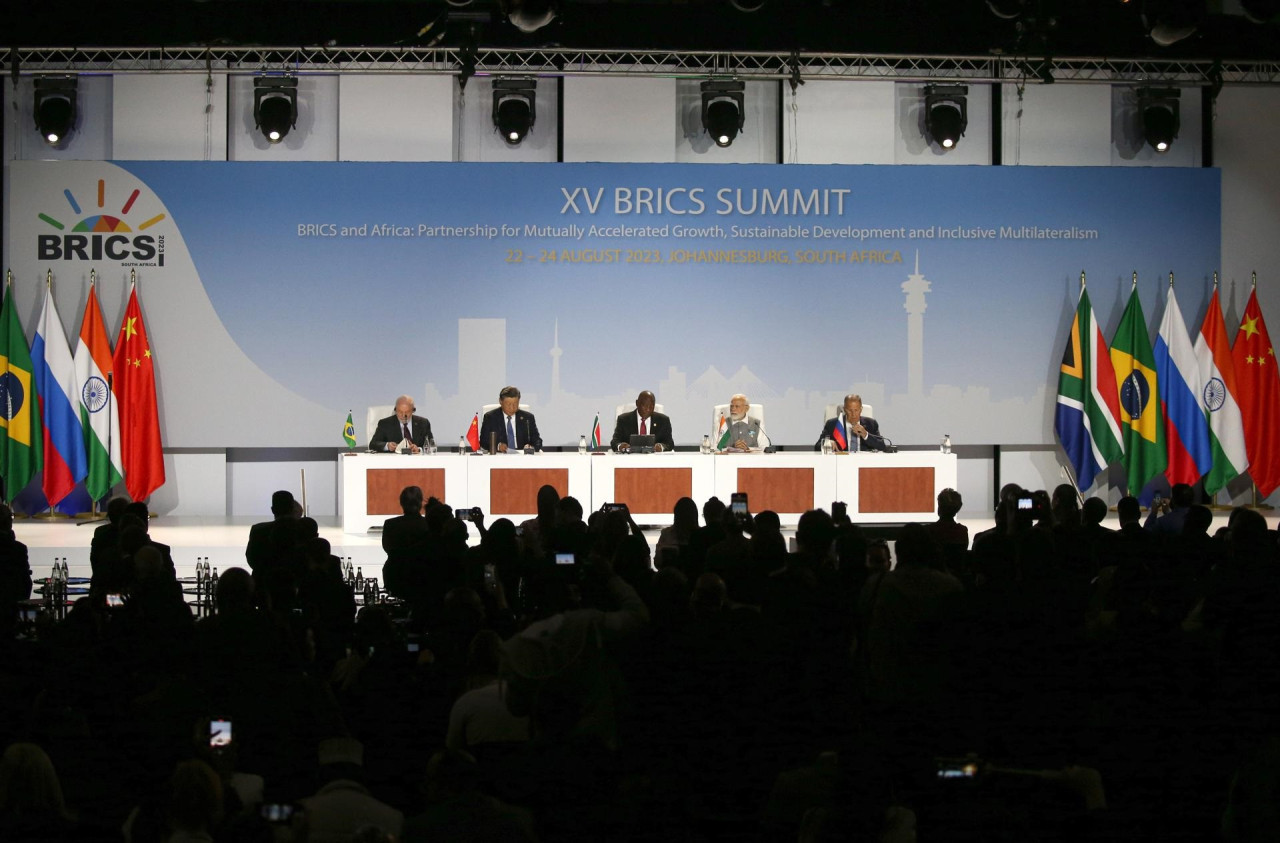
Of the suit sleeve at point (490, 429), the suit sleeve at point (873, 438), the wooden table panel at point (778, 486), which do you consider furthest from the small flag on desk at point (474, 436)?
the suit sleeve at point (873, 438)

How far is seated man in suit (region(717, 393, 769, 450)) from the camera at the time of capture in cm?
1205

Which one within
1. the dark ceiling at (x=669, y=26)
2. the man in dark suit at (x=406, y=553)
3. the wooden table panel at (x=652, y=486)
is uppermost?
the dark ceiling at (x=669, y=26)

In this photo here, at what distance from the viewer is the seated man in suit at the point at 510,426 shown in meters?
11.9

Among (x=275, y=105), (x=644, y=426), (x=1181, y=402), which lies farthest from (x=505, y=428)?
(x=1181, y=402)

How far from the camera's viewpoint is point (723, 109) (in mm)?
13164

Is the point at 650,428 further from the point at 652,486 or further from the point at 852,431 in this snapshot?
the point at 852,431

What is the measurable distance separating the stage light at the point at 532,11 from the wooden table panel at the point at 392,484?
3.80 meters

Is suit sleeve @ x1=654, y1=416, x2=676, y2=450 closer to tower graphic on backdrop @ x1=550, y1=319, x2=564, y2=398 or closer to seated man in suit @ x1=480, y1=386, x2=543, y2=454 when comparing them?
seated man in suit @ x1=480, y1=386, x2=543, y2=454

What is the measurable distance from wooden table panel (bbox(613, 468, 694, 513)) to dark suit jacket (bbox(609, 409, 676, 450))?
42 centimetres

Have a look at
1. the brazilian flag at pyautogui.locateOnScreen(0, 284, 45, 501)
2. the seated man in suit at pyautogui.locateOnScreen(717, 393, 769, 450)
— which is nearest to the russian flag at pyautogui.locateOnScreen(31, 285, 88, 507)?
the brazilian flag at pyautogui.locateOnScreen(0, 284, 45, 501)

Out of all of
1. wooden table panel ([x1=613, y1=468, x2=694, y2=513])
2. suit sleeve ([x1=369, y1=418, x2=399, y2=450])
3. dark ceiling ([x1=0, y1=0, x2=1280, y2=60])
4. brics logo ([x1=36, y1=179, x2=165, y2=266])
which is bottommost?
wooden table panel ([x1=613, y1=468, x2=694, y2=513])

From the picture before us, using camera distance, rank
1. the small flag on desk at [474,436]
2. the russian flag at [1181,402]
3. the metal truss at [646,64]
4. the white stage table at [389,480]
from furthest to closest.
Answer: the russian flag at [1181,402], the metal truss at [646,64], the small flag on desk at [474,436], the white stage table at [389,480]

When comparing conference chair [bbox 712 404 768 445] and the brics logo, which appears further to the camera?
the brics logo

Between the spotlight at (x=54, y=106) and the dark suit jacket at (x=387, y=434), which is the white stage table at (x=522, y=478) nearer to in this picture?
the dark suit jacket at (x=387, y=434)
